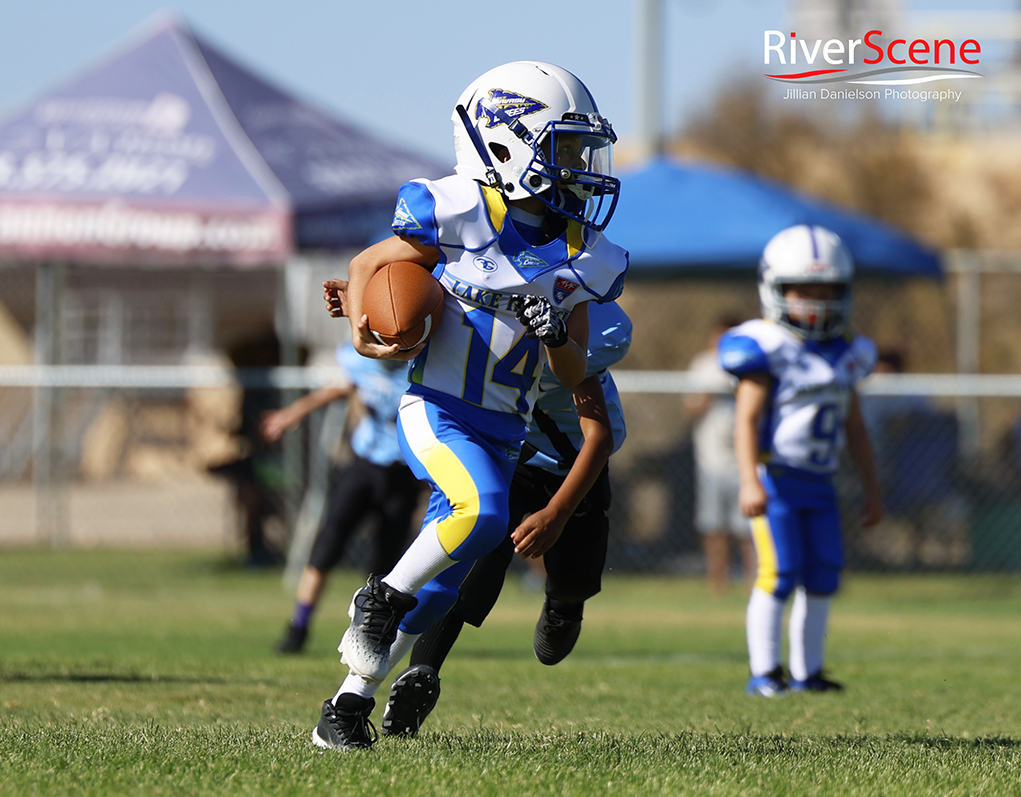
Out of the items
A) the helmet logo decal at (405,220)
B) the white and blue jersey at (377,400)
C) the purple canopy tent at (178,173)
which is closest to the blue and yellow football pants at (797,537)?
the white and blue jersey at (377,400)

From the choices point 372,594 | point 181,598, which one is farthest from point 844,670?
point 181,598

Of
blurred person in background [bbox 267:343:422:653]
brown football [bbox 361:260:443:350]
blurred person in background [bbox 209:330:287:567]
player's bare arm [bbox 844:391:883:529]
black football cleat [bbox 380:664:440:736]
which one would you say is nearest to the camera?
brown football [bbox 361:260:443:350]

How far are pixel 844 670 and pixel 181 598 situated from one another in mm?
5161

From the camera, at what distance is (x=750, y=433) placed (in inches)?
239

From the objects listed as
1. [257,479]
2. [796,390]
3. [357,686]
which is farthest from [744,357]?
[257,479]

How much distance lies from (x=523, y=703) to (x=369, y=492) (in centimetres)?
227

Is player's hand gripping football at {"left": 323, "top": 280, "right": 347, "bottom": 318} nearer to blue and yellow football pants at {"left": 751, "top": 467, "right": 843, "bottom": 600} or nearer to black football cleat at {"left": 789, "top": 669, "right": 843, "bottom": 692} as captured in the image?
blue and yellow football pants at {"left": 751, "top": 467, "right": 843, "bottom": 600}

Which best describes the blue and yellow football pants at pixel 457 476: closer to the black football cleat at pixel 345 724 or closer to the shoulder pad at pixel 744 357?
the black football cleat at pixel 345 724

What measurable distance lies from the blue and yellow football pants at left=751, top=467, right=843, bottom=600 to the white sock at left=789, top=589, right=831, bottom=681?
0.19 ft

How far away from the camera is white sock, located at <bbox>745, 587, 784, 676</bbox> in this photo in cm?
597

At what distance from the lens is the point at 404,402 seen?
4.05 metres

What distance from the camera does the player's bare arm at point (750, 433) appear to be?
5945 millimetres

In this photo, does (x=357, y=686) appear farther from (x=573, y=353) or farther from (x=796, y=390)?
(x=796, y=390)

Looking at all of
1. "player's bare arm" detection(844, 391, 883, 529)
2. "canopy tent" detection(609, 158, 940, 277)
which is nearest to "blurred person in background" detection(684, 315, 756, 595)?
"canopy tent" detection(609, 158, 940, 277)
